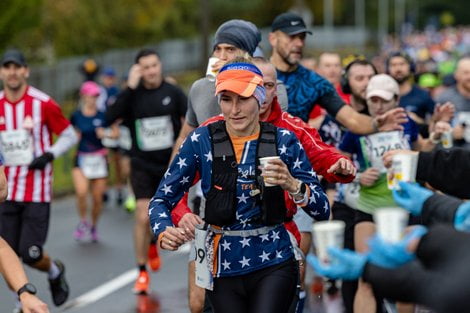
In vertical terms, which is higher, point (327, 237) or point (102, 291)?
point (327, 237)

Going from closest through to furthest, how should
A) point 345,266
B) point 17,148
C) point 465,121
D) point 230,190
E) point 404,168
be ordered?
point 345,266, point 404,168, point 230,190, point 17,148, point 465,121

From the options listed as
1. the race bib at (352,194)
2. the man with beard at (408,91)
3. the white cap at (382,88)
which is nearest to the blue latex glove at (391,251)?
the white cap at (382,88)

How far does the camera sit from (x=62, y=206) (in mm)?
20000

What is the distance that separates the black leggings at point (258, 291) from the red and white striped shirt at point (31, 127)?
14.3 feet

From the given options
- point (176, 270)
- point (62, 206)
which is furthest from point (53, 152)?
point (62, 206)

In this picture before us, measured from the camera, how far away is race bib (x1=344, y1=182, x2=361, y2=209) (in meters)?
9.55

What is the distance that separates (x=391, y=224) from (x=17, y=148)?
707 centimetres

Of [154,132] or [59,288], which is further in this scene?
[154,132]

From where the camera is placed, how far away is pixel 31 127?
10.8m

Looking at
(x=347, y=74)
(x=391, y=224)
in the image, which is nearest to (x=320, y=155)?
(x=391, y=224)

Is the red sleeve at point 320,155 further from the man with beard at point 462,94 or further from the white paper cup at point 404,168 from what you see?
the man with beard at point 462,94

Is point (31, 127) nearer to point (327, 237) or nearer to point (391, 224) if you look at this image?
point (327, 237)

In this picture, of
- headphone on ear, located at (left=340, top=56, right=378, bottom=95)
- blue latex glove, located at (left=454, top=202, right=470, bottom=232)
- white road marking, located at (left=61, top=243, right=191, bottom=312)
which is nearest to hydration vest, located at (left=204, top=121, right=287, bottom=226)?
blue latex glove, located at (left=454, top=202, right=470, bottom=232)

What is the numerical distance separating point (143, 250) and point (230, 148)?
5.38 meters
